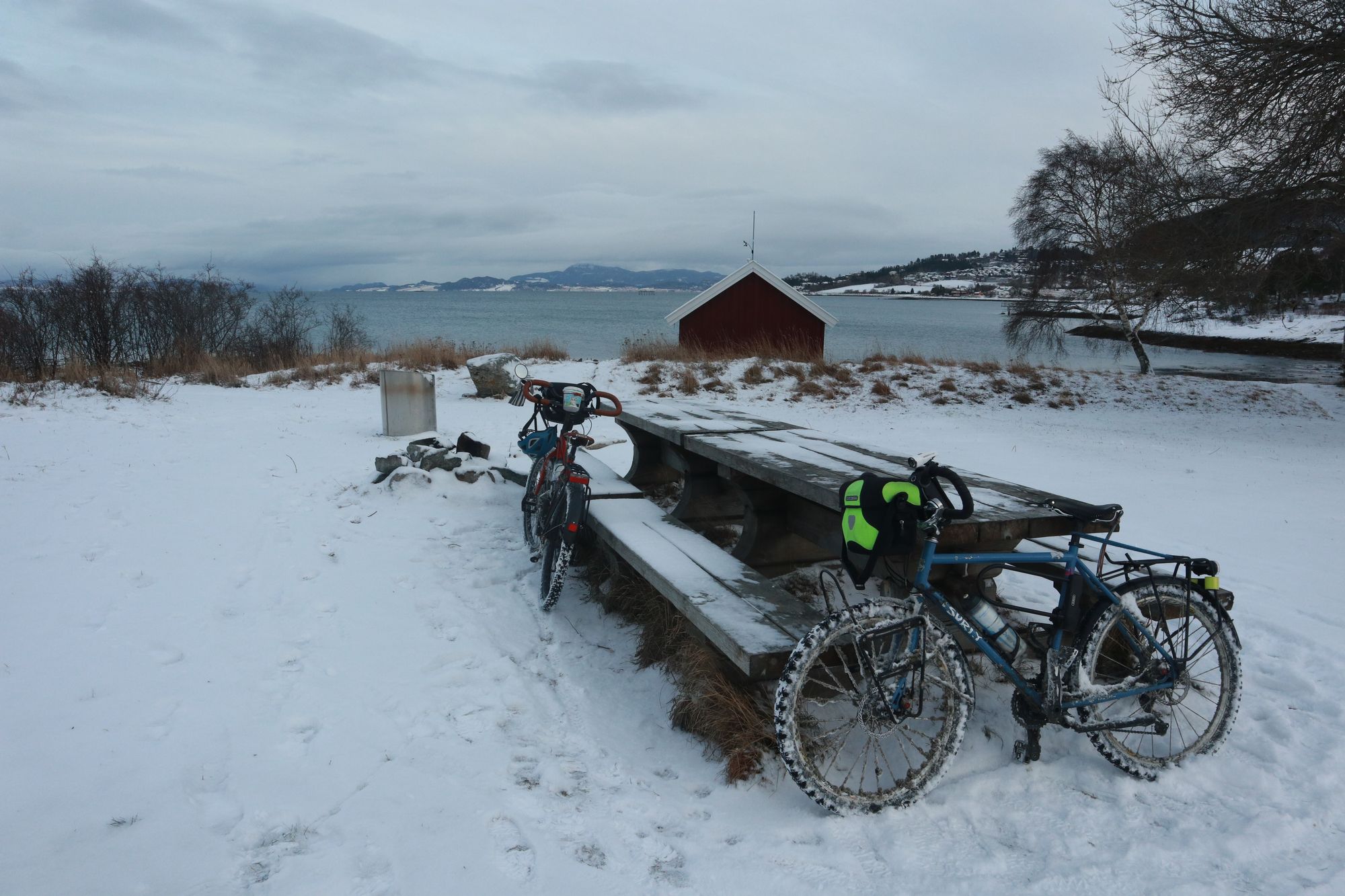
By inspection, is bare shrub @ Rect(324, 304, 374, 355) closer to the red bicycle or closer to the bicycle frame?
the red bicycle

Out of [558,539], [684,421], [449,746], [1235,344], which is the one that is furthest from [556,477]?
[1235,344]

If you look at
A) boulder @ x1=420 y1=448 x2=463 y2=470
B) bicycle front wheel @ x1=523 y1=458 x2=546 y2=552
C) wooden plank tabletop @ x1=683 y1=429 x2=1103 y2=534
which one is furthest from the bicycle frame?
boulder @ x1=420 y1=448 x2=463 y2=470

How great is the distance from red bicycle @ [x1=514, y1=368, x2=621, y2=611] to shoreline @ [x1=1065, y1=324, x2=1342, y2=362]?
77.7 ft

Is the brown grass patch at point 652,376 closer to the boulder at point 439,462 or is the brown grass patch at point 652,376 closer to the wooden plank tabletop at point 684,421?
the boulder at point 439,462

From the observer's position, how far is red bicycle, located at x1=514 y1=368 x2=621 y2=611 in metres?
4.24

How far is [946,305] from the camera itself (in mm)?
163875

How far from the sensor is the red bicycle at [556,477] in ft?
13.9

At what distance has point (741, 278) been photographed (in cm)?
2047

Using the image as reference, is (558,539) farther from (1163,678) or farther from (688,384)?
(688,384)

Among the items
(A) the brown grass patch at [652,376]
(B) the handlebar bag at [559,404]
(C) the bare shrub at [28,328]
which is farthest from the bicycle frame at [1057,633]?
(C) the bare shrub at [28,328]

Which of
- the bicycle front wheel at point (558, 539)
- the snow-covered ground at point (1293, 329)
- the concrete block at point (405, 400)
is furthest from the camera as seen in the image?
the snow-covered ground at point (1293, 329)

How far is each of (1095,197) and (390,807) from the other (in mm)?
25823

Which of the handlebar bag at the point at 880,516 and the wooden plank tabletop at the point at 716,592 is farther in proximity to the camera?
the wooden plank tabletop at the point at 716,592

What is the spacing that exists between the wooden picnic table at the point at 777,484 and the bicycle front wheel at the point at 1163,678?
370mm
